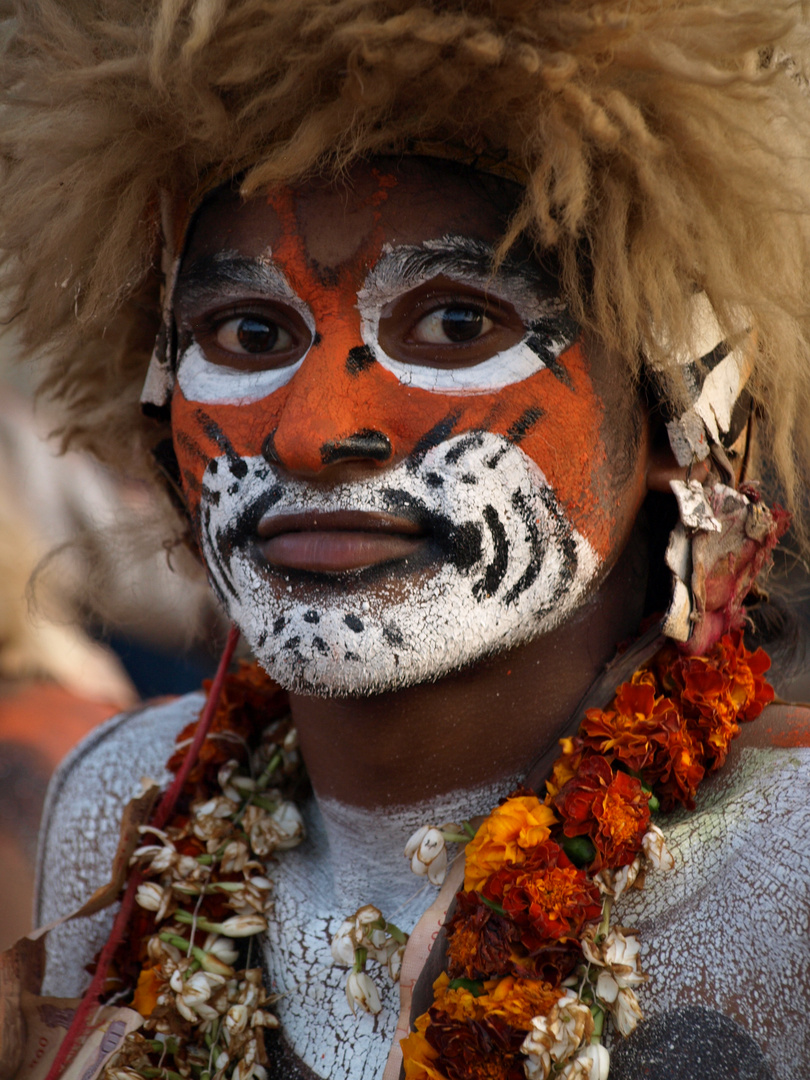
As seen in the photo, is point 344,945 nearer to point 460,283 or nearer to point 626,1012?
point 626,1012

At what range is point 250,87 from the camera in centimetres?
189

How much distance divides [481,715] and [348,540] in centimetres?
43

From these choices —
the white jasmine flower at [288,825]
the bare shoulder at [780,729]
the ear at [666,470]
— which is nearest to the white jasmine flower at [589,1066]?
the bare shoulder at [780,729]

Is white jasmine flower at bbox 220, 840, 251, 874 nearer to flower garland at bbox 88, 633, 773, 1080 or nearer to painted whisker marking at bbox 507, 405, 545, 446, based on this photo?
flower garland at bbox 88, 633, 773, 1080

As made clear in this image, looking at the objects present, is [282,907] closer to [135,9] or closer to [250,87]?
[250,87]

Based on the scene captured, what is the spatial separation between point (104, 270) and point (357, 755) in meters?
1.07

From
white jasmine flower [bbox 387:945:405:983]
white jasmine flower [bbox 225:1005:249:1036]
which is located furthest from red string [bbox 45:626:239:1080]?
white jasmine flower [bbox 387:945:405:983]

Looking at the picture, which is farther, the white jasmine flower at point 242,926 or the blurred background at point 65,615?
the blurred background at point 65,615

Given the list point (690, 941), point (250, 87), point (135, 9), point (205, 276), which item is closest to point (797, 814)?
point (690, 941)

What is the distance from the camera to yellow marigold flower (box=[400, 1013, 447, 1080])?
167cm

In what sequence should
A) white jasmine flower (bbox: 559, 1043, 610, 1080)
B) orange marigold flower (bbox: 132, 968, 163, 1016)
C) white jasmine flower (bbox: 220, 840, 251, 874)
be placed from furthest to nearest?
white jasmine flower (bbox: 220, 840, 251, 874) → orange marigold flower (bbox: 132, 968, 163, 1016) → white jasmine flower (bbox: 559, 1043, 610, 1080)

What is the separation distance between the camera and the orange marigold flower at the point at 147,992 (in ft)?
6.79

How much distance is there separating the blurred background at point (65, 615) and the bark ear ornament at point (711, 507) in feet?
4.66

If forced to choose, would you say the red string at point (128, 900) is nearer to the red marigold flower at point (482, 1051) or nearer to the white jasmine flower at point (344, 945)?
the white jasmine flower at point (344, 945)
